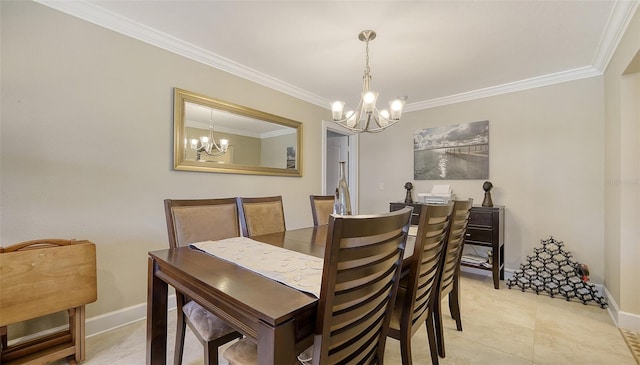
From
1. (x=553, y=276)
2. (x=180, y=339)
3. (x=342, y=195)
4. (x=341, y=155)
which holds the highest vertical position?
(x=341, y=155)

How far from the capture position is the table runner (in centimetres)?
99

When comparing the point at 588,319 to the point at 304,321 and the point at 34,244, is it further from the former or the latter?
the point at 34,244

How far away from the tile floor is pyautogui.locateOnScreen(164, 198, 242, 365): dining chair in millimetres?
467

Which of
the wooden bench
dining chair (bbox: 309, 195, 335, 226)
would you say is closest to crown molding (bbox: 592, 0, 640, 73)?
dining chair (bbox: 309, 195, 335, 226)

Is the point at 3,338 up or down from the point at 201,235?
down

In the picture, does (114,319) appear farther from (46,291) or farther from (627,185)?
(627,185)

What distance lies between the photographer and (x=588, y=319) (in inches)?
86.0

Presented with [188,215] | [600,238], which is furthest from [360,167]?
[188,215]

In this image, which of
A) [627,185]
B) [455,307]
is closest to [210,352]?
[455,307]

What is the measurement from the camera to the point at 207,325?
1195mm

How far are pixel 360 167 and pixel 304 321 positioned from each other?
3.81 meters

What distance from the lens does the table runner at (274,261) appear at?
38.8 inches

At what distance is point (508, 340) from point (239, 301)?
6.70 feet

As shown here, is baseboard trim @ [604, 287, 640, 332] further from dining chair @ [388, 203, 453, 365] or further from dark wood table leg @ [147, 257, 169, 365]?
dark wood table leg @ [147, 257, 169, 365]
